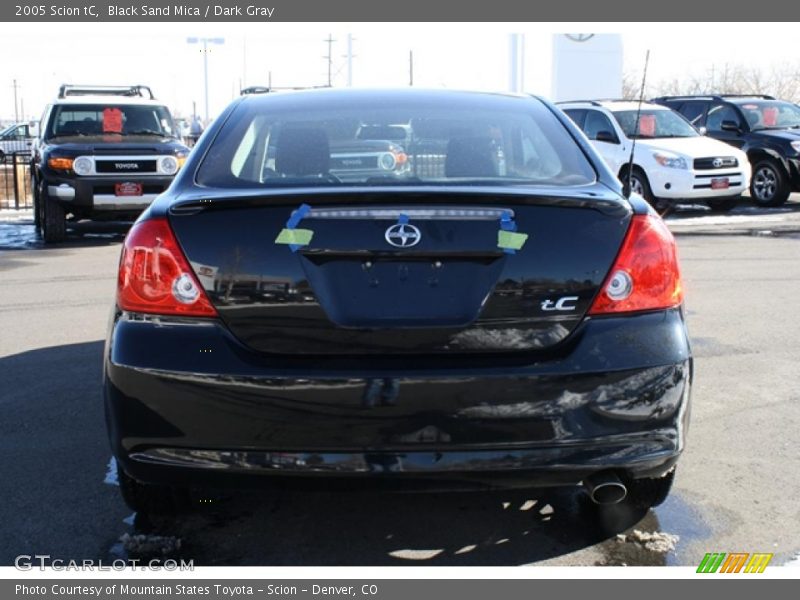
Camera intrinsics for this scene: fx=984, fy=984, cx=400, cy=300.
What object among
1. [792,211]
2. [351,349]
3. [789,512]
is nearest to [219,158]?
[351,349]

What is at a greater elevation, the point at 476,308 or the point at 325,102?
the point at 325,102

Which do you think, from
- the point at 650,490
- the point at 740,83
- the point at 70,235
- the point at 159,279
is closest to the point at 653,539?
the point at 650,490

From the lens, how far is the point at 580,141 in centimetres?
Answer: 383

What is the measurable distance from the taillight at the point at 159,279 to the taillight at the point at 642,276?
124 cm

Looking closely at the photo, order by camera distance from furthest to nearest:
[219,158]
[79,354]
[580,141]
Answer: [79,354], [580,141], [219,158]

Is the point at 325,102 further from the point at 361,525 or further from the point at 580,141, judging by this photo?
the point at 361,525

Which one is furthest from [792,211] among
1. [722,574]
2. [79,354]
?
[722,574]

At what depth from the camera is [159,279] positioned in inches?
122

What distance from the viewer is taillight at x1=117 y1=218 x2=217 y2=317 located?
305 centimetres

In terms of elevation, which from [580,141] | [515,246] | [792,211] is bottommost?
[792,211]

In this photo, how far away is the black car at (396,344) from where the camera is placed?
2.95 metres
